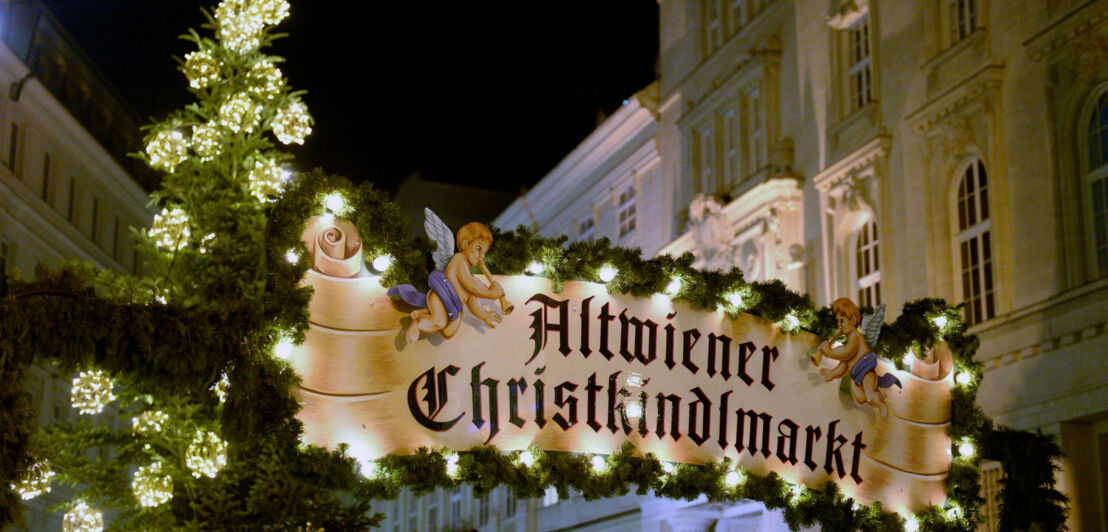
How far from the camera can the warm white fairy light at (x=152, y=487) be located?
10.1 metres

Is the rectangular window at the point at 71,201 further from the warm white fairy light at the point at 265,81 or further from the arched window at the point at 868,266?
the warm white fairy light at the point at 265,81

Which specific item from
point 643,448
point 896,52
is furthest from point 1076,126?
point 643,448

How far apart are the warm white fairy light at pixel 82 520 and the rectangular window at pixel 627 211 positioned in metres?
22.5

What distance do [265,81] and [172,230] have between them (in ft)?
4.43

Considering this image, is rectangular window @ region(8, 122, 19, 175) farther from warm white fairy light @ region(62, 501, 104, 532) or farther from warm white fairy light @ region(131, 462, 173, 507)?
warm white fairy light @ region(131, 462, 173, 507)

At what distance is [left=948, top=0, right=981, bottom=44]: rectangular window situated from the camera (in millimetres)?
20062

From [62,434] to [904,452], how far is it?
22.9 ft

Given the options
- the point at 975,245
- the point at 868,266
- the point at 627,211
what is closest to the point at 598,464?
the point at 975,245

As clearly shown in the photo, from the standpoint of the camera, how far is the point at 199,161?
427 inches

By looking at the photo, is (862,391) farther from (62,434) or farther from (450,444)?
(62,434)

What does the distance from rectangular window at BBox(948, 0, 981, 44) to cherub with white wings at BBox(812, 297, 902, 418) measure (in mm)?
8749

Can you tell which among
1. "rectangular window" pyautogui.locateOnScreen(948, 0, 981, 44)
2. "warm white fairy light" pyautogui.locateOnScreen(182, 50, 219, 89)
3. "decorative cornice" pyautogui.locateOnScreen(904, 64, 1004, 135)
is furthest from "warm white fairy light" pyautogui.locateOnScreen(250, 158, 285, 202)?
"rectangular window" pyautogui.locateOnScreen(948, 0, 981, 44)

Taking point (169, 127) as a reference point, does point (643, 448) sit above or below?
below

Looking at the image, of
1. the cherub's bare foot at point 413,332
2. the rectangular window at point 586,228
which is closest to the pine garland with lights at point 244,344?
the cherub's bare foot at point 413,332
